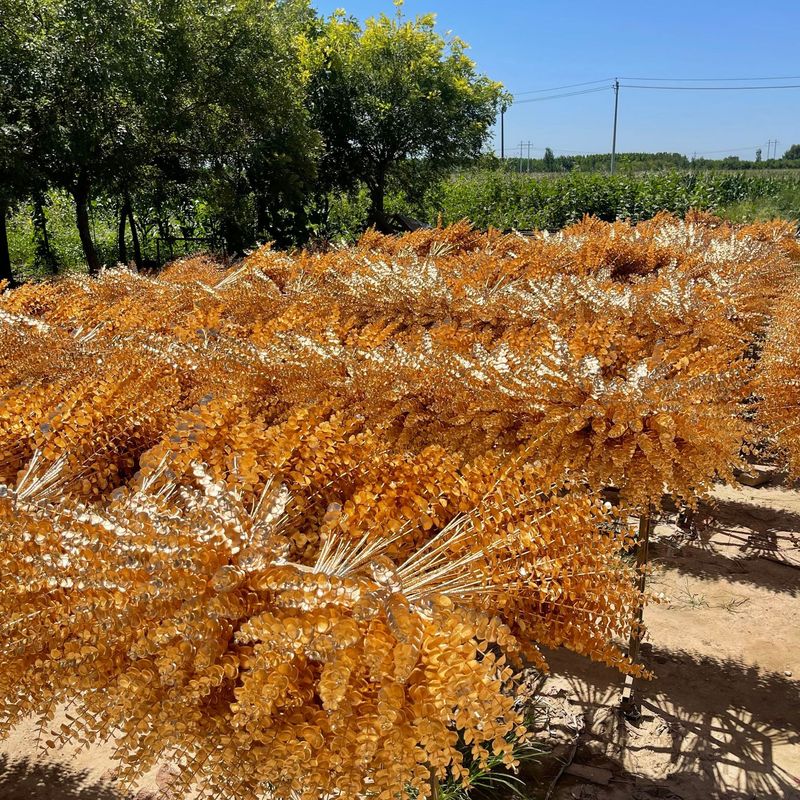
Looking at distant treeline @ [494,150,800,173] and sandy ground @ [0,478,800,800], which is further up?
distant treeline @ [494,150,800,173]

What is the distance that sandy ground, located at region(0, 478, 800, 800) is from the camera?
2496mm

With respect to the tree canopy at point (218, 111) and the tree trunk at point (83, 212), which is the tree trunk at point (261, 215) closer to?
the tree canopy at point (218, 111)

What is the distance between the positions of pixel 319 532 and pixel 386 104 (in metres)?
16.9

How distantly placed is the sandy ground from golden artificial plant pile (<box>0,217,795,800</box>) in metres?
0.41

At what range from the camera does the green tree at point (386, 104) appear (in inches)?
678

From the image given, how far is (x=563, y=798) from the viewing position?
2457mm

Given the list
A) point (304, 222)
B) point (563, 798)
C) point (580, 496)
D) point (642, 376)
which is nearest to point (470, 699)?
point (580, 496)

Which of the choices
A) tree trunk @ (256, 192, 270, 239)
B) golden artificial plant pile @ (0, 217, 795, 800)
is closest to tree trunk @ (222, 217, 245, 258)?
tree trunk @ (256, 192, 270, 239)

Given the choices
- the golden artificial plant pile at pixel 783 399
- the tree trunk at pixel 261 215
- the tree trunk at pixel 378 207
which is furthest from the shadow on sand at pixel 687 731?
the tree trunk at pixel 378 207

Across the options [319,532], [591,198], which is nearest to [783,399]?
[319,532]

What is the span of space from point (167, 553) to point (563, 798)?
1.98 m

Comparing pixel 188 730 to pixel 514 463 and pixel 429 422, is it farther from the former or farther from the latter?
pixel 429 422

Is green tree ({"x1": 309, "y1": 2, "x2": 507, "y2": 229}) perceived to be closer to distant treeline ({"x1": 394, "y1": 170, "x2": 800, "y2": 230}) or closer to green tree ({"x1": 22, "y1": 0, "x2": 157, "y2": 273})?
distant treeline ({"x1": 394, "y1": 170, "x2": 800, "y2": 230})

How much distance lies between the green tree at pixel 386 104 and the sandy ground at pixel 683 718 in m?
15.4
